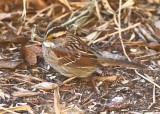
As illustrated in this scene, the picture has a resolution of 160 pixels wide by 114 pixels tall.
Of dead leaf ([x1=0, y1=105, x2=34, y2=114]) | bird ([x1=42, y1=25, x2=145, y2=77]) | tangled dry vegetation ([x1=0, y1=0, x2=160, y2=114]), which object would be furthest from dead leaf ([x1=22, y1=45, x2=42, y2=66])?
dead leaf ([x1=0, y1=105, x2=34, y2=114])

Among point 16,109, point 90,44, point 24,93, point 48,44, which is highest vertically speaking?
point 90,44

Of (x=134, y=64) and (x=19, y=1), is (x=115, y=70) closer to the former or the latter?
(x=134, y=64)

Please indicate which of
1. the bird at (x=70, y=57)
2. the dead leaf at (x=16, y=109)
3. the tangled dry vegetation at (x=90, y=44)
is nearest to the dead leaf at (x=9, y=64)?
the tangled dry vegetation at (x=90, y=44)

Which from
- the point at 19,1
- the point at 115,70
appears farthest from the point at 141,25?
the point at 19,1

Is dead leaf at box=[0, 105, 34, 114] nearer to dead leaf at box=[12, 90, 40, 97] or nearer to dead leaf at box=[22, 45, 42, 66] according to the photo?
dead leaf at box=[12, 90, 40, 97]

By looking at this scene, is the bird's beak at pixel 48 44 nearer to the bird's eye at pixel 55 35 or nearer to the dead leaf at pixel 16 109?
the bird's eye at pixel 55 35

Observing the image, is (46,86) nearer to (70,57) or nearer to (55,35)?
(70,57)

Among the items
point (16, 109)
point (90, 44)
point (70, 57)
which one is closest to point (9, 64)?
point (70, 57)
